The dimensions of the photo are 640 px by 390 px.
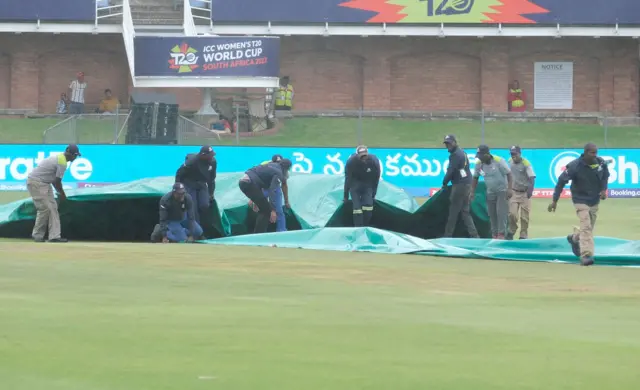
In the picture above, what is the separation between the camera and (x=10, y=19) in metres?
45.6

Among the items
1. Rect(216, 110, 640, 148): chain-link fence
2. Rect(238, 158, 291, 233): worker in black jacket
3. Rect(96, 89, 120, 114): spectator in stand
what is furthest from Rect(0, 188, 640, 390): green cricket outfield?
Rect(96, 89, 120, 114): spectator in stand

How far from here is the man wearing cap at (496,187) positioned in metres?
20.3

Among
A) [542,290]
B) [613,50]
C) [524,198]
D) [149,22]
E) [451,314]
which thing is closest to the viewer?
[451,314]

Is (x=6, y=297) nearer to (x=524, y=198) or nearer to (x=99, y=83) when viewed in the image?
(x=524, y=198)

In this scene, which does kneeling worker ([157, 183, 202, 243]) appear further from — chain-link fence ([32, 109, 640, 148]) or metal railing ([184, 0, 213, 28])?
metal railing ([184, 0, 213, 28])

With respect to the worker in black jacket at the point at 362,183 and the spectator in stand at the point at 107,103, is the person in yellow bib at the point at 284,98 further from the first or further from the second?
the worker in black jacket at the point at 362,183

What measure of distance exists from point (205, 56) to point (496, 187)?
23970 millimetres

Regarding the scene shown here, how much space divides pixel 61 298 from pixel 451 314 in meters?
3.57

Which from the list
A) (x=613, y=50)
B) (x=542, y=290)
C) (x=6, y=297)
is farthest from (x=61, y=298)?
(x=613, y=50)

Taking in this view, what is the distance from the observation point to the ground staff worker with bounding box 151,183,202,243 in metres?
18.7

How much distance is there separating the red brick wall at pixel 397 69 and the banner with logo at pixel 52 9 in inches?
70.5

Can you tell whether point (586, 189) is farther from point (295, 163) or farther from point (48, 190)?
point (295, 163)

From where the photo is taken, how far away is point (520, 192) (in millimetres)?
20750

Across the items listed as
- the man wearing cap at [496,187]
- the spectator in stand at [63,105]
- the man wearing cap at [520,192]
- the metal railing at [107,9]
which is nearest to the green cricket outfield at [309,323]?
the man wearing cap at [496,187]
